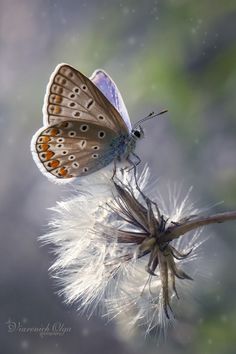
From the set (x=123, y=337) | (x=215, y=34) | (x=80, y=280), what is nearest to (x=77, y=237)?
(x=80, y=280)

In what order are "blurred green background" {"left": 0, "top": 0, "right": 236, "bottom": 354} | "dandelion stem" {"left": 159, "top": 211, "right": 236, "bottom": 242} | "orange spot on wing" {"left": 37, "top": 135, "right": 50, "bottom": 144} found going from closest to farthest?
"dandelion stem" {"left": 159, "top": 211, "right": 236, "bottom": 242}
"orange spot on wing" {"left": 37, "top": 135, "right": 50, "bottom": 144}
"blurred green background" {"left": 0, "top": 0, "right": 236, "bottom": 354}

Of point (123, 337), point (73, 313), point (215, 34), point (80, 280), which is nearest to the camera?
point (80, 280)

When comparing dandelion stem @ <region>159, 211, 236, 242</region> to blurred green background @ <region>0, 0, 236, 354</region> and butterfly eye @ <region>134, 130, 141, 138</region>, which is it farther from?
blurred green background @ <region>0, 0, 236, 354</region>

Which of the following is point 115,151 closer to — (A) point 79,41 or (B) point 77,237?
(B) point 77,237

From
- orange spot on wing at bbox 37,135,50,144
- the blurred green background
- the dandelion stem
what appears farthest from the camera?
the blurred green background

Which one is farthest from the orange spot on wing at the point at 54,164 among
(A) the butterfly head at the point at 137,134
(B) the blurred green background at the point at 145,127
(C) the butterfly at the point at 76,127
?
(B) the blurred green background at the point at 145,127

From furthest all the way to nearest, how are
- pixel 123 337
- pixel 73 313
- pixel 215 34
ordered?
pixel 215 34 < pixel 73 313 < pixel 123 337

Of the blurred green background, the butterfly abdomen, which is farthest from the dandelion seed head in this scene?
the blurred green background
